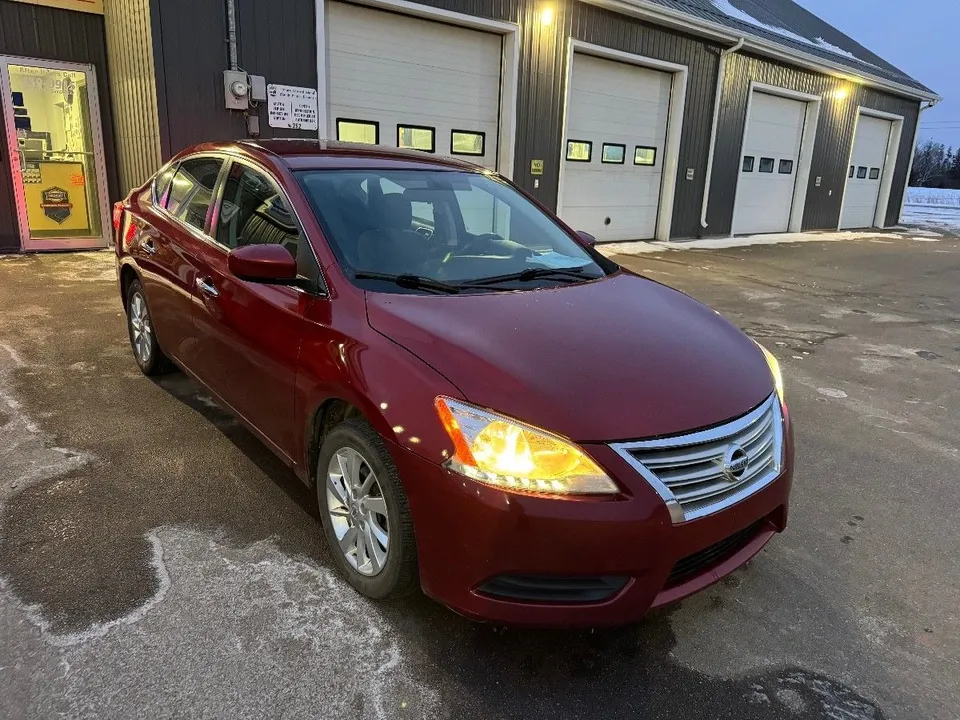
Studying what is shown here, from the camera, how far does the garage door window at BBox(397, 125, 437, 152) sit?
34.7ft

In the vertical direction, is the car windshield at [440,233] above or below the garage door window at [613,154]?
below

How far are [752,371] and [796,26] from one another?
73.2 ft

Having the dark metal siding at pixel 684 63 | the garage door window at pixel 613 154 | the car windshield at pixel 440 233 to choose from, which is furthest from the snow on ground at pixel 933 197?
the car windshield at pixel 440 233

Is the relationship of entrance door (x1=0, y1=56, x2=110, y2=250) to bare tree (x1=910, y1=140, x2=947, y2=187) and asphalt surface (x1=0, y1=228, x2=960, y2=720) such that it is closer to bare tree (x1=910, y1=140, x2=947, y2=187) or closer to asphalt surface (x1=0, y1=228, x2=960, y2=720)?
asphalt surface (x1=0, y1=228, x2=960, y2=720)

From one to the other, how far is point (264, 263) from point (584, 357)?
1280 mm

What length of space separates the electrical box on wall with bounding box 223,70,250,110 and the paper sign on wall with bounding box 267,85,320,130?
0.40 meters

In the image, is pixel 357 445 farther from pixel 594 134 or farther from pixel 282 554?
pixel 594 134

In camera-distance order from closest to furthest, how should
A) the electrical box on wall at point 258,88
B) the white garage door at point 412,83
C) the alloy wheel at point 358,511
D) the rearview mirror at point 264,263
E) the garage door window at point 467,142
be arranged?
the alloy wheel at point 358,511
the rearview mirror at point 264,263
the electrical box on wall at point 258,88
the white garage door at point 412,83
the garage door window at point 467,142

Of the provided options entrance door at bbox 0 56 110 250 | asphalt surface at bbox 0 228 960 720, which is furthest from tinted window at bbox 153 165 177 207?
entrance door at bbox 0 56 110 250

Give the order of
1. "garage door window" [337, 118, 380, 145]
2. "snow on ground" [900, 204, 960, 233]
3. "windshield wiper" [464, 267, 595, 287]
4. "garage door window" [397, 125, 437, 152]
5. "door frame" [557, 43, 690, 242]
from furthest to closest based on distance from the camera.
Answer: "snow on ground" [900, 204, 960, 233]
"door frame" [557, 43, 690, 242]
"garage door window" [397, 125, 437, 152]
"garage door window" [337, 118, 380, 145]
"windshield wiper" [464, 267, 595, 287]

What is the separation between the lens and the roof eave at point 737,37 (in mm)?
12367

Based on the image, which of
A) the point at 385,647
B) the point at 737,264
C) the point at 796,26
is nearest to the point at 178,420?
the point at 385,647

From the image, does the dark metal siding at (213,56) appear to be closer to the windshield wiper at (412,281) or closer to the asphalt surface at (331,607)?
the asphalt surface at (331,607)

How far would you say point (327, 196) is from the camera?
119 inches
